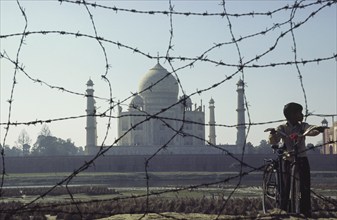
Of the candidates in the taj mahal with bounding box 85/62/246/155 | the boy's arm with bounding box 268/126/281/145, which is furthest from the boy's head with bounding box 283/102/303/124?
the taj mahal with bounding box 85/62/246/155

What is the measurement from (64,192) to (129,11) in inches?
978

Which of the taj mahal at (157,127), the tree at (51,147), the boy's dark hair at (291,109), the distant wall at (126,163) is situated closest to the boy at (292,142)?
the boy's dark hair at (291,109)

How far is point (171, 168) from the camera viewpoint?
46.0m

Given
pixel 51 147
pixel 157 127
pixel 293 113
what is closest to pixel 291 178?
pixel 293 113

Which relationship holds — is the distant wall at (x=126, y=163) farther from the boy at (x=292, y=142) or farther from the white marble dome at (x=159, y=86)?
the boy at (x=292, y=142)

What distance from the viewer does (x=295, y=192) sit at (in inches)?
205

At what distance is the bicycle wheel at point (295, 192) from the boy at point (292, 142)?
0.03 meters

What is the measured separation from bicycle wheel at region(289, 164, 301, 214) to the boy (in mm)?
29

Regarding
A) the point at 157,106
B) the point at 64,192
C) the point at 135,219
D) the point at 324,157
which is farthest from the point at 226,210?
the point at 157,106

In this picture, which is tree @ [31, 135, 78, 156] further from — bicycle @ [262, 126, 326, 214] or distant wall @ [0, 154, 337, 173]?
bicycle @ [262, 126, 326, 214]

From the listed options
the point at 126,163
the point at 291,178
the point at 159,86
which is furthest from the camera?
the point at 159,86

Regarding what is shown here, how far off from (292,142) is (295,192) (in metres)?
0.44

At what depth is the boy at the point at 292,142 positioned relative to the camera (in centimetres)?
508

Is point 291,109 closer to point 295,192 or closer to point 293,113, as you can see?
point 293,113
